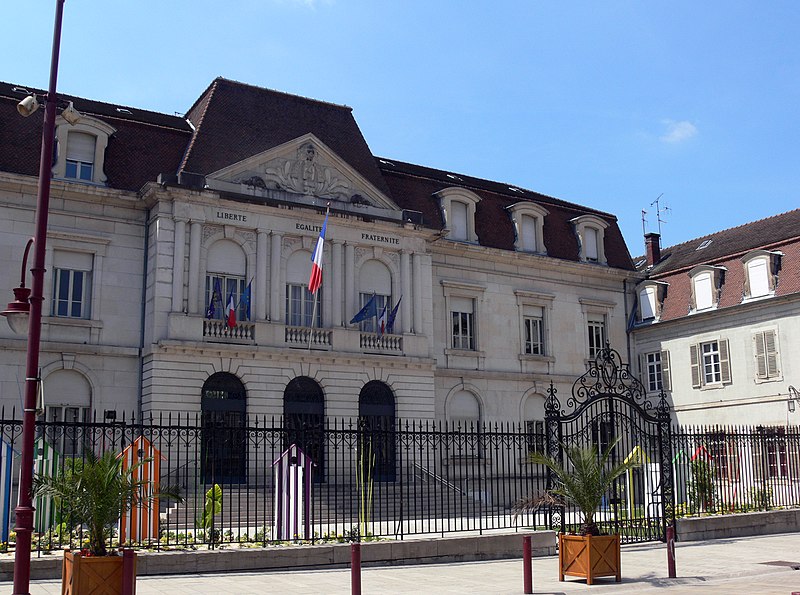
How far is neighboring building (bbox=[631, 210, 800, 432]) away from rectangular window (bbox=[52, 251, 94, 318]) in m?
22.2

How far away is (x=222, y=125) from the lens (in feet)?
95.1

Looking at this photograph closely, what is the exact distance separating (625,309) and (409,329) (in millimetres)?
12008

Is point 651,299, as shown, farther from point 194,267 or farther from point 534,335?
point 194,267

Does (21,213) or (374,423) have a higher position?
(21,213)

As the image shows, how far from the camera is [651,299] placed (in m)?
37.1

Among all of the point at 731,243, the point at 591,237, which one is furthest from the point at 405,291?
the point at 731,243

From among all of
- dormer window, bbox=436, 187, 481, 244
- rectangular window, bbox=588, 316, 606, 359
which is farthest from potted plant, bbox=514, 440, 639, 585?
rectangular window, bbox=588, 316, 606, 359

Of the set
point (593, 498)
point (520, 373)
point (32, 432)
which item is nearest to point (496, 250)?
point (520, 373)

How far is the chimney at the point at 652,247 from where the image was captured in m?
40.2

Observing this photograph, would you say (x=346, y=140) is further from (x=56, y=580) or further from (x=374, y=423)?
(x=56, y=580)

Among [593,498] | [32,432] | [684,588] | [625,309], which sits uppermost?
[625,309]

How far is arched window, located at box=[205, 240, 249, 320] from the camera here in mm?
26953

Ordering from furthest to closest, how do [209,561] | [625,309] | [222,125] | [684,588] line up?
[625,309] < [222,125] < [209,561] < [684,588]

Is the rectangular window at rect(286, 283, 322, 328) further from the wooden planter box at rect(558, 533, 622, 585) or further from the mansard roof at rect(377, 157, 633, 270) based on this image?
the wooden planter box at rect(558, 533, 622, 585)
